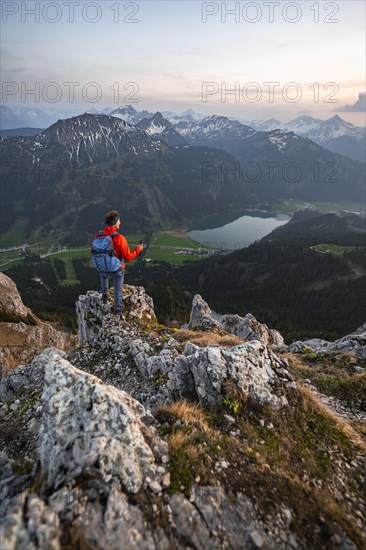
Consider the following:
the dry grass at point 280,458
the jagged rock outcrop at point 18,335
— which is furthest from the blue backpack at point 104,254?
the jagged rock outcrop at point 18,335

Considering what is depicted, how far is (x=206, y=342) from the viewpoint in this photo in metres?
17.0

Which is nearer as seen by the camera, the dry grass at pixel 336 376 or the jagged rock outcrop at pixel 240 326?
the dry grass at pixel 336 376

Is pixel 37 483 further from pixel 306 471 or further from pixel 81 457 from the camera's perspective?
pixel 306 471

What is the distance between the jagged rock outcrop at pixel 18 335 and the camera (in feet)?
154

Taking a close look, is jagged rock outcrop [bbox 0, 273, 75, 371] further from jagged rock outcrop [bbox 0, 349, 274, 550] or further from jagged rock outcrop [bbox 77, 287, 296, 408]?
jagged rock outcrop [bbox 0, 349, 274, 550]

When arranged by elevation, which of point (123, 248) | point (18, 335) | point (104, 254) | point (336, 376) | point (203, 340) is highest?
point (123, 248)

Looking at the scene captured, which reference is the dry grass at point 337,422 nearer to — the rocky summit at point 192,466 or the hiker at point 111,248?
the rocky summit at point 192,466

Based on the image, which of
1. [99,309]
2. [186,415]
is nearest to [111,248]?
[99,309]

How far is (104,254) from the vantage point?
1486cm

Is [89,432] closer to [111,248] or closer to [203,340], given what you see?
[111,248]

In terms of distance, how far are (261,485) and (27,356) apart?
51.2 m

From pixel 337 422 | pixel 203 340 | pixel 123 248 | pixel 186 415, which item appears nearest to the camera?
pixel 186 415

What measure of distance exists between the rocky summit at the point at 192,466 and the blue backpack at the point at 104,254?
6.91 metres

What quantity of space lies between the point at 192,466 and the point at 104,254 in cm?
1073
